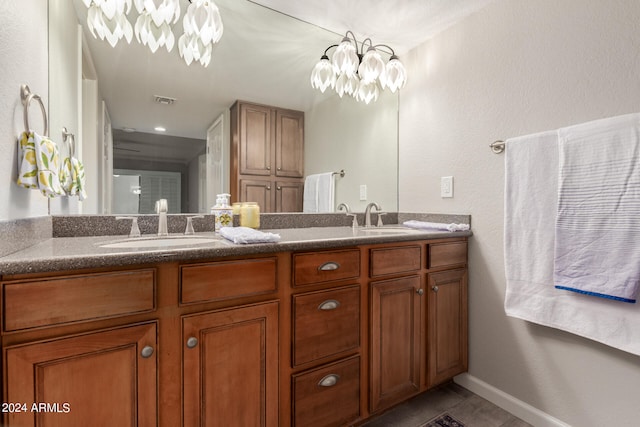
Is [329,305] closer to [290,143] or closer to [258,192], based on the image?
[258,192]

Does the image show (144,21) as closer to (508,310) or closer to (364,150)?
(364,150)

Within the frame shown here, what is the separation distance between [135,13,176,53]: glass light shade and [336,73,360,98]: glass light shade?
38.9 inches

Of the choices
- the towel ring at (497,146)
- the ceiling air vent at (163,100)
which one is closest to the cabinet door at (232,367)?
the ceiling air vent at (163,100)

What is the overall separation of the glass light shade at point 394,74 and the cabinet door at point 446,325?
4.03 ft

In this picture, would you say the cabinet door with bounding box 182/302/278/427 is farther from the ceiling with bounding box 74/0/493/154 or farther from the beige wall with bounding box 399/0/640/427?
the beige wall with bounding box 399/0/640/427

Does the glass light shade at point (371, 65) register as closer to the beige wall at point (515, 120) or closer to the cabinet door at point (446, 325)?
the beige wall at point (515, 120)

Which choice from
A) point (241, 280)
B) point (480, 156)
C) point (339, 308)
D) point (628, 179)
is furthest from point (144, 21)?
point (628, 179)

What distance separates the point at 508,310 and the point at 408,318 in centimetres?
49

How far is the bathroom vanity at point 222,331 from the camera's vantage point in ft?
2.54

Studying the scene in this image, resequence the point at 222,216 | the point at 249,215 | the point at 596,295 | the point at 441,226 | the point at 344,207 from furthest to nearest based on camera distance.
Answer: the point at 344,207 < the point at 441,226 < the point at 249,215 < the point at 222,216 < the point at 596,295

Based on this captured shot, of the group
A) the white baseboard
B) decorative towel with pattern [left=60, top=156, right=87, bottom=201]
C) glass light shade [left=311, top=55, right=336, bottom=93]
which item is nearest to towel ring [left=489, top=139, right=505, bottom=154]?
glass light shade [left=311, top=55, right=336, bottom=93]

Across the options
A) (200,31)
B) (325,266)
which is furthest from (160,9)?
(325,266)

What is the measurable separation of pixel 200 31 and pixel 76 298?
123cm

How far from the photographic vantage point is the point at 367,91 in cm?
207
